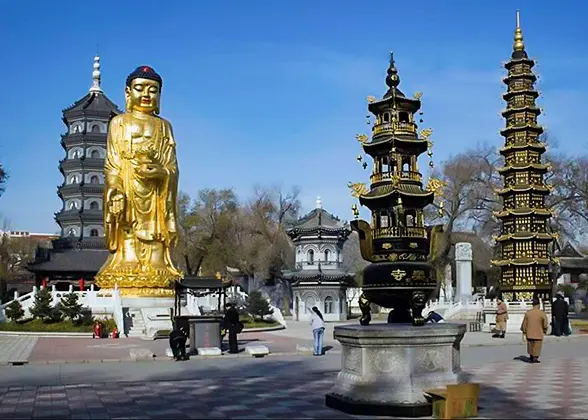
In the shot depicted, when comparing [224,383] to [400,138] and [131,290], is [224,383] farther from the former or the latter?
[131,290]

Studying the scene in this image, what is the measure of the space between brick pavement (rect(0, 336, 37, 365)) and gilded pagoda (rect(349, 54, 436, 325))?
10508 mm

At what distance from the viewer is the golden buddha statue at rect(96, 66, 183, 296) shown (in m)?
36.8

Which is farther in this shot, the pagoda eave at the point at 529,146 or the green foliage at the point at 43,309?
the pagoda eave at the point at 529,146

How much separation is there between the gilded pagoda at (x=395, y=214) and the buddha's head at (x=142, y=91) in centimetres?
2420

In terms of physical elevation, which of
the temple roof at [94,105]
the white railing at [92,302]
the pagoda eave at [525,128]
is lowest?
the white railing at [92,302]

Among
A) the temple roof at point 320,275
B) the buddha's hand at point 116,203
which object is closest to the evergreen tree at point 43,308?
the buddha's hand at point 116,203

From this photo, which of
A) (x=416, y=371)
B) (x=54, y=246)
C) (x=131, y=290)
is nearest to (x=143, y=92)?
(x=131, y=290)

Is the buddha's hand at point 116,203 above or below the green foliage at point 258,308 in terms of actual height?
above

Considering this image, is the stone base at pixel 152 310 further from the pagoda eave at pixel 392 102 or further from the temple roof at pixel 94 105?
the temple roof at pixel 94 105

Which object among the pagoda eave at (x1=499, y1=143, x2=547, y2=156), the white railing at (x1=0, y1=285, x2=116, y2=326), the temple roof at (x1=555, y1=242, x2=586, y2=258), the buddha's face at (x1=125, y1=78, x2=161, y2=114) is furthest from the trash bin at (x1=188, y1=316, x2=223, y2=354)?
the temple roof at (x1=555, y1=242, x2=586, y2=258)

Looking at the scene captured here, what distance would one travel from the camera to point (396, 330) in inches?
396

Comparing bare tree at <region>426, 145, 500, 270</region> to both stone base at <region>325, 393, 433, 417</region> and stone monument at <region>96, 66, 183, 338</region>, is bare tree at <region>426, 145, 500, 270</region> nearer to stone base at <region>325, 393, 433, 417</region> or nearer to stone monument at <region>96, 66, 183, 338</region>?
stone monument at <region>96, 66, 183, 338</region>

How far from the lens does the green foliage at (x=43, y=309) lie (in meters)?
32.5

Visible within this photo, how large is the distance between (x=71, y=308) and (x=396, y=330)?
25.2 metres
